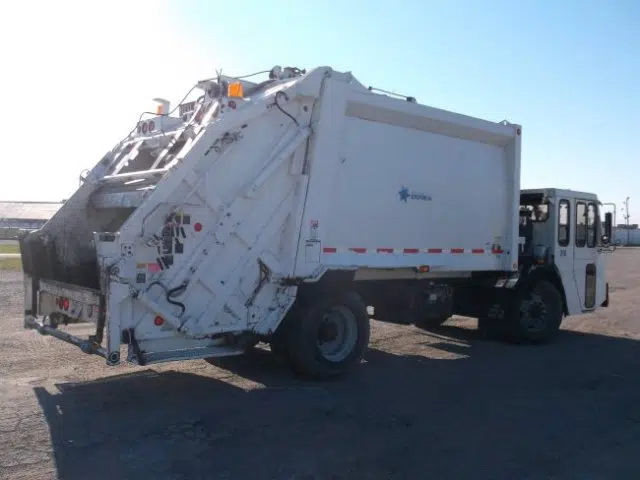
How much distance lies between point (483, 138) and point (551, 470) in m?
5.90

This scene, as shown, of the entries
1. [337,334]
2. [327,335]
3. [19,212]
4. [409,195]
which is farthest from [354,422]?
[19,212]

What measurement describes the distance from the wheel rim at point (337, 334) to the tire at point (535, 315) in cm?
365

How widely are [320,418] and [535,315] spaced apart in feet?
19.5

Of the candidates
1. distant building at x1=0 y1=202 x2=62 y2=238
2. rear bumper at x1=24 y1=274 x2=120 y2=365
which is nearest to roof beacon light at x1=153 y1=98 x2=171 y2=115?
rear bumper at x1=24 y1=274 x2=120 y2=365

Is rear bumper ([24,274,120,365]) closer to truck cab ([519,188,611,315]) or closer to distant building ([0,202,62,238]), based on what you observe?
truck cab ([519,188,611,315])

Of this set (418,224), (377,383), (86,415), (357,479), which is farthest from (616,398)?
(86,415)

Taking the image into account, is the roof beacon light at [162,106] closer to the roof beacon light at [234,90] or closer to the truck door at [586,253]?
the roof beacon light at [234,90]

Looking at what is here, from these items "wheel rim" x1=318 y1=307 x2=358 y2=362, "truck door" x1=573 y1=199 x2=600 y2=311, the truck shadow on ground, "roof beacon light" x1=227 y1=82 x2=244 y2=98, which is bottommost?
the truck shadow on ground

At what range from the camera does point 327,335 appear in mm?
8055

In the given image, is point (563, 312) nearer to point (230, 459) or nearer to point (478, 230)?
point (478, 230)

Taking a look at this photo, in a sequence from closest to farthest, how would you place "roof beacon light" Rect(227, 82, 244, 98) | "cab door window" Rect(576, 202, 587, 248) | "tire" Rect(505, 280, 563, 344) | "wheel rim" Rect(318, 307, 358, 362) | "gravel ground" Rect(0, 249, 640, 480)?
"gravel ground" Rect(0, 249, 640, 480)
"roof beacon light" Rect(227, 82, 244, 98)
"wheel rim" Rect(318, 307, 358, 362)
"tire" Rect(505, 280, 563, 344)
"cab door window" Rect(576, 202, 587, 248)

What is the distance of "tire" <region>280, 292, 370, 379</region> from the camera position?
25.1 feet

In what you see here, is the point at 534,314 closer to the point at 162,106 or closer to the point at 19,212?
the point at 162,106

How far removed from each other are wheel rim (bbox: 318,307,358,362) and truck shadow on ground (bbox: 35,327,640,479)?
0.34 m
